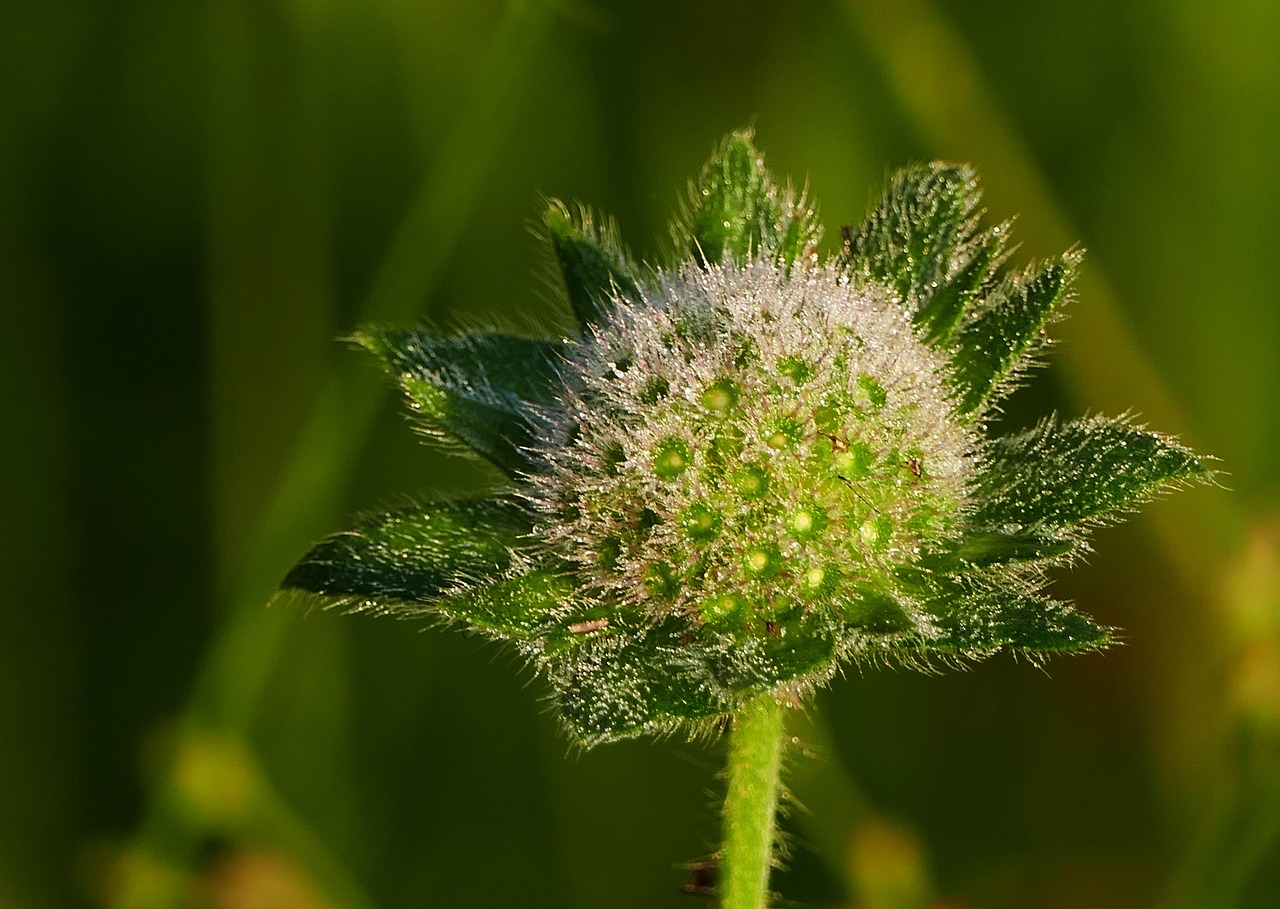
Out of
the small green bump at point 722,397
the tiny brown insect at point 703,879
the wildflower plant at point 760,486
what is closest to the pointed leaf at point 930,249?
the wildflower plant at point 760,486

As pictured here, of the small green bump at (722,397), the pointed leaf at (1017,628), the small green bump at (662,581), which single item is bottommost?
the pointed leaf at (1017,628)

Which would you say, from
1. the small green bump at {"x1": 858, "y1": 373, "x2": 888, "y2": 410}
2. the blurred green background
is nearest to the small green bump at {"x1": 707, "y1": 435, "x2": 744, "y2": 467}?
the small green bump at {"x1": 858, "y1": 373, "x2": 888, "y2": 410}

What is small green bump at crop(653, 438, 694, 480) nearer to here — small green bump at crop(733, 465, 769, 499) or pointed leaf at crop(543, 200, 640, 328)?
small green bump at crop(733, 465, 769, 499)

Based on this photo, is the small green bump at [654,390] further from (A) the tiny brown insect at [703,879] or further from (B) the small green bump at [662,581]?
(A) the tiny brown insect at [703,879]

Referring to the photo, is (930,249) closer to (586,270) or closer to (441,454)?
(586,270)

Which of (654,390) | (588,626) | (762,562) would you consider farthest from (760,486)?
(588,626)

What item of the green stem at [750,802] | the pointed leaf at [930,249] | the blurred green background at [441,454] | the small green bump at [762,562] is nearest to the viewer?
→ the green stem at [750,802]

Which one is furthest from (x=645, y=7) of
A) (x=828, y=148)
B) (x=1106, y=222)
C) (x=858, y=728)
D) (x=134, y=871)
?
(x=134, y=871)
